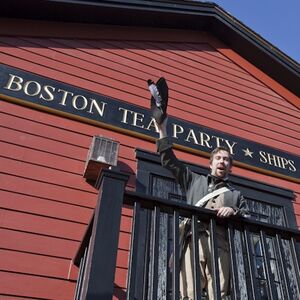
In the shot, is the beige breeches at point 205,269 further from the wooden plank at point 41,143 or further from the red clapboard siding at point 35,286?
the wooden plank at point 41,143

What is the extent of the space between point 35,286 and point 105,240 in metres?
1.64

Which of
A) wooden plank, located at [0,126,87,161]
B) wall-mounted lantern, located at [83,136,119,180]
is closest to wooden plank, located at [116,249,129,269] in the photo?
wall-mounted lantern, located at [83,136,119,180]

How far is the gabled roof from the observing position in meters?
5.78

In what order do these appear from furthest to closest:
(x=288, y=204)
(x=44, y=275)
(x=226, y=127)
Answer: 1. (x=226, y=127)
2. (x=288, y=204)
3. (x=44, y=275)

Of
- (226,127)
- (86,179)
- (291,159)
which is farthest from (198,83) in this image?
(86,179)

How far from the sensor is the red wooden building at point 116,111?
153 inches

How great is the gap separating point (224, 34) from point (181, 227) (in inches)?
216

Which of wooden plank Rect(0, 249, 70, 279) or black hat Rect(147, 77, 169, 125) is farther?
wooden plank Rect(0, 249, 70, 279)

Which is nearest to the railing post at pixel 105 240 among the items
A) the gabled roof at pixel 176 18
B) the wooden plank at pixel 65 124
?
the wooden plank at pixel 65 124

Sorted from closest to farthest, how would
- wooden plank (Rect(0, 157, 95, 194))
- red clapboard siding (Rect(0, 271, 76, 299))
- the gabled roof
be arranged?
red clapboard siding (Rect(0, 271, 76, 299))
wooden plank (Rect(0, 157, 95, 194))
the gabled roof

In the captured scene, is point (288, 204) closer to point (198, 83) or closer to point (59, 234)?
point (198, 83)

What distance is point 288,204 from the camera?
5617 millimetres

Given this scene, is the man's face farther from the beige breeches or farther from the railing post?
the railing post

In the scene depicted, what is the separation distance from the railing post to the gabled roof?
13.3 feet
